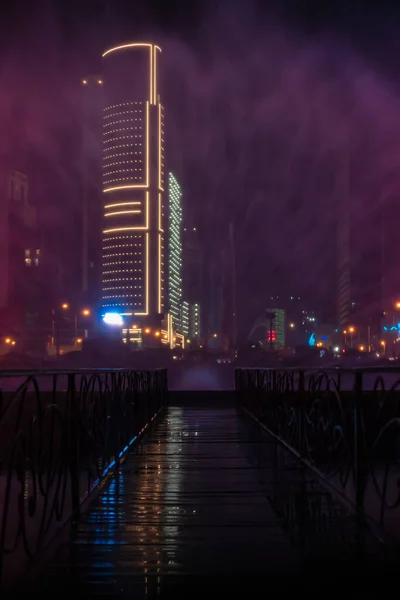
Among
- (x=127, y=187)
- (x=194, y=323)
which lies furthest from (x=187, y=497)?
(x=194, y=323)

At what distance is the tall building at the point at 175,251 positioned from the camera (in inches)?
6009

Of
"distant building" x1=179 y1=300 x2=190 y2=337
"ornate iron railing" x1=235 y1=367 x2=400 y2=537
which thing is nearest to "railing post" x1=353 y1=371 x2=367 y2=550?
"ornate iron railing" x1=235 y1=367 x2=400 y2=537

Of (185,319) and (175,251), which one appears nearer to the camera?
(175,251)

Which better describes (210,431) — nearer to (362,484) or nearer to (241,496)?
(241,496)

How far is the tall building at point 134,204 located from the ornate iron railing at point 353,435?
125080 mm

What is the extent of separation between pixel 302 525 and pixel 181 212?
16748 cm

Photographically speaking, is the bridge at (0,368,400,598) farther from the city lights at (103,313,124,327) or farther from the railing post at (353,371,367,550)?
the city lights at (103,313,124,327)

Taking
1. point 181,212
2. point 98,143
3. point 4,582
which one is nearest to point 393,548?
point 4,582

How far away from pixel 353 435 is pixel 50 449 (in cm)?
225

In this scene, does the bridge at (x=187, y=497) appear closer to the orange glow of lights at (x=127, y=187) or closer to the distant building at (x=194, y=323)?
the orange glow of lights at (x=127, y=187)

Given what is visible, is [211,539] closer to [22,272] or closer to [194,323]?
[22,272]

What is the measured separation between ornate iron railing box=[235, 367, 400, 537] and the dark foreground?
21 cm

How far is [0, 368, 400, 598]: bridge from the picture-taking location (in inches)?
138

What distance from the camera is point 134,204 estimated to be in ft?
438
